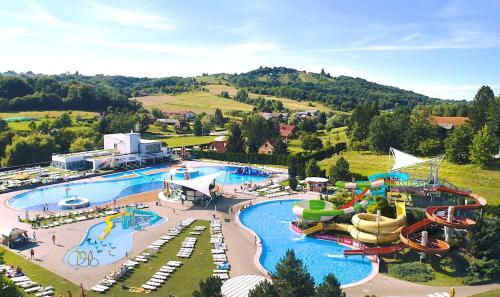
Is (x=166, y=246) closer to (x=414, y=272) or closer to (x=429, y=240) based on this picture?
(x=414, y=272)

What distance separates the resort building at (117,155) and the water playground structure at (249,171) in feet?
49.3

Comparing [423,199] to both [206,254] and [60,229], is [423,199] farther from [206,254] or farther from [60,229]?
[60,229]

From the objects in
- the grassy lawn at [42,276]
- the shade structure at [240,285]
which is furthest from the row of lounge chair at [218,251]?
the grassy lawn at [42,276]

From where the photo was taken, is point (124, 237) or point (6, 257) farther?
point (124, 237)

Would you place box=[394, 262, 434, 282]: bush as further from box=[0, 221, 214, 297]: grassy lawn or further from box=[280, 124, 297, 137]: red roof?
box=[280, 124, 297, 137]: red roof

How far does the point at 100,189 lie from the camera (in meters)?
51.1

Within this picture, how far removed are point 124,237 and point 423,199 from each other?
2515 cm

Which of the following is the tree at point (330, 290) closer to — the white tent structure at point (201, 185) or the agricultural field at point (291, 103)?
the white tent structure at point (201, 185)

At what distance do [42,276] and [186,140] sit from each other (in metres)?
63.2

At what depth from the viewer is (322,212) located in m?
33.6

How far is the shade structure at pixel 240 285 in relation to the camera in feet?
71.2

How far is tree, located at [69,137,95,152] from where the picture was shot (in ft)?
231

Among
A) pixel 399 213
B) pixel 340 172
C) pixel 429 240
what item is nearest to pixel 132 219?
pixel 399 213

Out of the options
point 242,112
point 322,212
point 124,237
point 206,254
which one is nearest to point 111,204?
point 124,237
